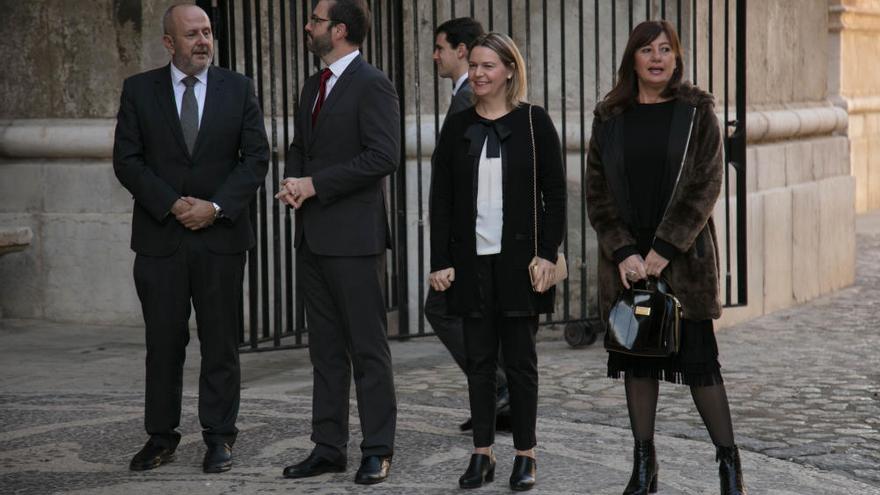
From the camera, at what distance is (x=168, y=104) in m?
6.00

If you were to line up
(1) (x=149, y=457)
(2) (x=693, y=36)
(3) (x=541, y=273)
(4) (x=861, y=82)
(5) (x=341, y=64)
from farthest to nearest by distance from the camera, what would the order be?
(4) (x=861, y=82), (2) (x=693, y=36), (1) (x=149, y=457), (5) (x=341, y=64), (3) (x=541, y=273)

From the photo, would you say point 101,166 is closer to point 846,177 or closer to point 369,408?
point 369,408

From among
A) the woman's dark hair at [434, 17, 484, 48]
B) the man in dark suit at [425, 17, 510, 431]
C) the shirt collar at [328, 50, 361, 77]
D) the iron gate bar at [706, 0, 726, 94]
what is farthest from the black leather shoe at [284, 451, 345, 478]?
the iron gate bar at [706, 0, 726, 94]

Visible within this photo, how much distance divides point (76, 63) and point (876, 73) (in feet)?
39.2

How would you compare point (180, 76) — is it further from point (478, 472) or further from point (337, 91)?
point (478, 472)

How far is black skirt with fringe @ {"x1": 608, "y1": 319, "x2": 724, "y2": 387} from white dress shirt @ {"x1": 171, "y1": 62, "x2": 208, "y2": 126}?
6.30 ft

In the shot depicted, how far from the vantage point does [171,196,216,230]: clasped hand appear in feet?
19.3

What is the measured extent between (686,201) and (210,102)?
75.1 inches

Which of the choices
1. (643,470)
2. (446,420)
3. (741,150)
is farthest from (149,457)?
(741,150)

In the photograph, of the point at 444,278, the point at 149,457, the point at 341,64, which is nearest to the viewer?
the point at 444,278

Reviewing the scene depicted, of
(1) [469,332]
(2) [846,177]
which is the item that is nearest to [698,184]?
(1) [469,332]

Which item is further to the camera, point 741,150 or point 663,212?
point 741,150

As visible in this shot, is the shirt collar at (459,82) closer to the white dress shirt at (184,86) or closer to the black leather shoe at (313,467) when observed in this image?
the white dress shirt at (184,86)

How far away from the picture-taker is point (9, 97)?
10.4 m
